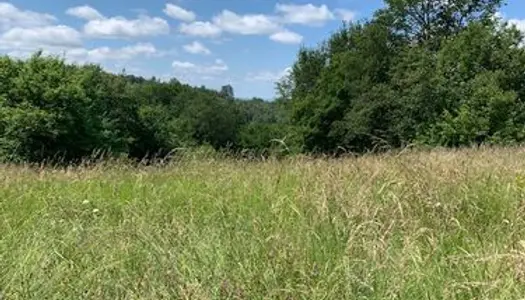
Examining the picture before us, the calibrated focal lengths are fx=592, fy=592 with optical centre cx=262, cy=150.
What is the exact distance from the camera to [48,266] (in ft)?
9.61

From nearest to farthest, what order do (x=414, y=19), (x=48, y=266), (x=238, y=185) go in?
(x=48, y=266), (x=238, y=185), (x=414, y=19)

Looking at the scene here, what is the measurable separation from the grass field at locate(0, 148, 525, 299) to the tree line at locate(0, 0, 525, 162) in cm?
2554

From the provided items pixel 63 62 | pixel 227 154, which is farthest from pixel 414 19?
pixel 227 154

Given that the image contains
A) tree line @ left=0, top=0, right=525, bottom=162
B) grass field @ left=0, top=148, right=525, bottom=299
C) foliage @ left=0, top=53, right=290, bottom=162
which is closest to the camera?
grass field @ left=0, top=148, right=525, bottom=299

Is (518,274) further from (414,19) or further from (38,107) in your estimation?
(414,19)

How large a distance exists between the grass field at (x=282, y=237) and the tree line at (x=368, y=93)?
2554cm

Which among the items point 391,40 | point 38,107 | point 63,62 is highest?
point 391,40

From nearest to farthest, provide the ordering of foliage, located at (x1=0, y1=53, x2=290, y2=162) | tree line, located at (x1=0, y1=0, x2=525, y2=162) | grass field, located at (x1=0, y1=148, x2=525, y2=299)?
grass field, located at (x1=0, y1=148, x2=525, y2=299) < tree line, located at (x1=0, y1=0, x2=525, y2=162) < foliage, located at (x1=0, y1=53, x2=290, y2=162)

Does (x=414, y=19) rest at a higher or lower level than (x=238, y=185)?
higher

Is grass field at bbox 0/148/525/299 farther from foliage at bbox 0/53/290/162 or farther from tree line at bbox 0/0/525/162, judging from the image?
tree line at bbox 0/0/525/162

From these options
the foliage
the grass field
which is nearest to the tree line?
the foliage

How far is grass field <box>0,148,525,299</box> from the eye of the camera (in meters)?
2.64

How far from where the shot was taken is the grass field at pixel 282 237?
264 centimetres

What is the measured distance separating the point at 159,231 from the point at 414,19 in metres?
48.6
